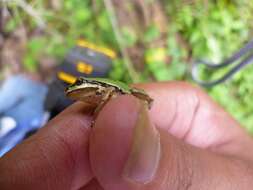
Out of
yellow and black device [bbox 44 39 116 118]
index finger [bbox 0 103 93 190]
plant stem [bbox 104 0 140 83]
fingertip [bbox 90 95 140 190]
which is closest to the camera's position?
fingertip [bbox 90 95 140 190]

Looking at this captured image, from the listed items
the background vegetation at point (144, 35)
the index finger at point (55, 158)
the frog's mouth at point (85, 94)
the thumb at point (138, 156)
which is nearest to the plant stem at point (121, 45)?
the background vegetation at point (144, 35)

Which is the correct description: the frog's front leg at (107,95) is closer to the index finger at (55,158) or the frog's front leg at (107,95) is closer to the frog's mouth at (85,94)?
the frog's mouth at (85,94)

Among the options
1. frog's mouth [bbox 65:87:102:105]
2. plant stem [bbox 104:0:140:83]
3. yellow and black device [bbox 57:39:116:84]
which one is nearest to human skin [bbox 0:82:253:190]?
frog's mouth [bbox 65:87:102:105]

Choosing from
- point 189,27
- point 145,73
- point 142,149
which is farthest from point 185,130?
point 189,27

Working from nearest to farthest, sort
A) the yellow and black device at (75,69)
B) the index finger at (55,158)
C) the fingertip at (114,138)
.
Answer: the fingertip at (114,138) < the index finger at (55,158) < the yellow and black device at (75,69)

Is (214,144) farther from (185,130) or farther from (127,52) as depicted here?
(127,52)

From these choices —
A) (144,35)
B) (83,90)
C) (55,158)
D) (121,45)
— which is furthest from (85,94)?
(144,35)

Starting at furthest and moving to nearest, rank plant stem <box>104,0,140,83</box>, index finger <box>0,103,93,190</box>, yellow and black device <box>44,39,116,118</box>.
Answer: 1. plant stem <box>104,0,140,83</box>
2. yellow and black device <box>44,39,116,118</box>
3. index finger <box>0,103,93,190</box>

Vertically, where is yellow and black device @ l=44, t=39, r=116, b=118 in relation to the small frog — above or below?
below

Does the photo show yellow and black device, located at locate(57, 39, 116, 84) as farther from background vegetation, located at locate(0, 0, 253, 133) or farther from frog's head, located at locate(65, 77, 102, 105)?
frog's head, located at locate(65, 77, 102, 105)
